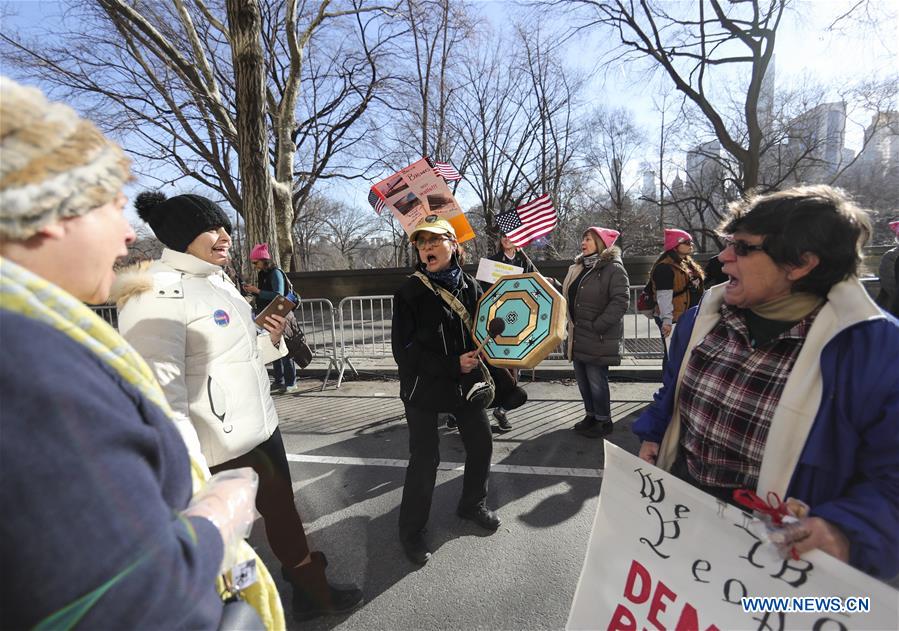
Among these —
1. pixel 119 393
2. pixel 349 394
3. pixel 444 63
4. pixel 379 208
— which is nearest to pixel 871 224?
pixel 119 393

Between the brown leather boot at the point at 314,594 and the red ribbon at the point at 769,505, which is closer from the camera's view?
the red ribbon at the point at 769,505

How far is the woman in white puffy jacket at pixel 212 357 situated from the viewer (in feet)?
5.61

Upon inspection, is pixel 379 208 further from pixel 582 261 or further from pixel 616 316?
pixel 616 316

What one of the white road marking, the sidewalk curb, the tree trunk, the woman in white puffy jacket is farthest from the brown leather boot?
the tree trunk

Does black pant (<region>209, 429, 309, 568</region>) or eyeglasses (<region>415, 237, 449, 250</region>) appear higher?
eyeglasses (<region>415, 237, 449, 250</region>)

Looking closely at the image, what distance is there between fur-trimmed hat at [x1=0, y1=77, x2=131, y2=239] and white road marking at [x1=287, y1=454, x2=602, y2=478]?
141 inches

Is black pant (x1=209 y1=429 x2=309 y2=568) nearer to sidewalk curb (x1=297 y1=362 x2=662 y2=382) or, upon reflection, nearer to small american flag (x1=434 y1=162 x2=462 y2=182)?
small american flag (x1=434 y1=162 x2=462 y2=182)

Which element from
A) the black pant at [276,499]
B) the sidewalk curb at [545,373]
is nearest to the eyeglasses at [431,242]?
the black pant at [276,499]

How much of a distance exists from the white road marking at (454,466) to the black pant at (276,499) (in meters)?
1.84

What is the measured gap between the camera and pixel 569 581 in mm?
2525

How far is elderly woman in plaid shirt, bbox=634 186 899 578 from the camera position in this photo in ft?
4.20

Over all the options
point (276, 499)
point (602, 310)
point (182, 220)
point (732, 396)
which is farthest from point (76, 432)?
point (602, 310)

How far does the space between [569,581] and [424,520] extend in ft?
3.05

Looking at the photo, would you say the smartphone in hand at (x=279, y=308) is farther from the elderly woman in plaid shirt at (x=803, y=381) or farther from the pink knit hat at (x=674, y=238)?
the pink knit hat at (x=674, y=238)
